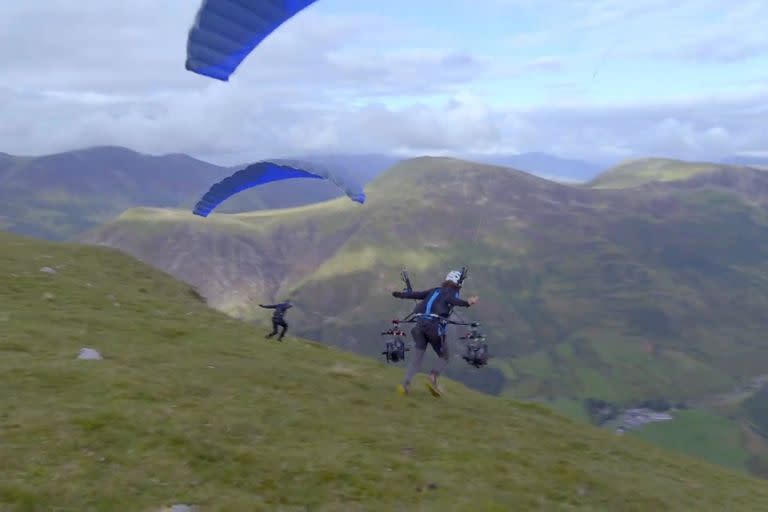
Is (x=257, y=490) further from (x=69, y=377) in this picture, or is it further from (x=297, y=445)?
(x=69, y=377)

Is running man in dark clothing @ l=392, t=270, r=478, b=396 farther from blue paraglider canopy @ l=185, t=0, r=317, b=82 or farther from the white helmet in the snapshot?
blue paraglider canopy @ l=185, t=0, r=317, b=82

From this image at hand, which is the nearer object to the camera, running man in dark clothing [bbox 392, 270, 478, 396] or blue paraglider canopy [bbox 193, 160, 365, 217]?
running man in dark clothing [bbox 392, 270, 478, 396]

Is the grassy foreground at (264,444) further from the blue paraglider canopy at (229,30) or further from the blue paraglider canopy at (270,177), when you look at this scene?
the blue paraglider canopy at (229,30)

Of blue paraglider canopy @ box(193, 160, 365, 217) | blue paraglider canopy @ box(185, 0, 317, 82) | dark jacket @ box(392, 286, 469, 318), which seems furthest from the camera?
blue paraglider canopy @ box(193, 160, 365, 217)

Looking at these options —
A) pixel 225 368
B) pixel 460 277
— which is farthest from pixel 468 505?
pixel 225 368

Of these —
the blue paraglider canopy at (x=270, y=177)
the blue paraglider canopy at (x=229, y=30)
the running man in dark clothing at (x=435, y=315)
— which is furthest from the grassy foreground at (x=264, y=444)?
the blue paraglider canopy at (x=229, y=30)

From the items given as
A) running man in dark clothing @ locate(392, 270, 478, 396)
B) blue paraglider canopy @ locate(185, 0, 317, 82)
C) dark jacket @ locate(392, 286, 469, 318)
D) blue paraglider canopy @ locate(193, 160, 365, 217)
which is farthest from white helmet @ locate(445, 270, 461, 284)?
blue paraglider canopy @ locate(185, 0, 317, 82)

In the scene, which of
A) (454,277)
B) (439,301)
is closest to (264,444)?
(439,301)
